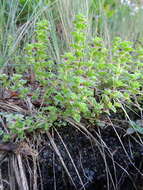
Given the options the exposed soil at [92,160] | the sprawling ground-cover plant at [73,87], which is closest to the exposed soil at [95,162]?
the exposed soil at [92,160]

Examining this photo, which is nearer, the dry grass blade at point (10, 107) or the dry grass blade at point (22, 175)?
the dry grass blade at point (22, 175)

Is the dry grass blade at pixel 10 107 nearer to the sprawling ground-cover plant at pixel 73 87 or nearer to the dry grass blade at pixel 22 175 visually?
the sprawling ground-cover plant at pixel 73 87

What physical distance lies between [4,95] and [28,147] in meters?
0.34

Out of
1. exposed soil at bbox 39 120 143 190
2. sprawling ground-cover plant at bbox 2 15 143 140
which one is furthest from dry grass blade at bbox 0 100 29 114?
exposed soil at bbox 39 120 143 190

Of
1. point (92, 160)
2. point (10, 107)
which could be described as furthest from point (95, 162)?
point (10, 107)

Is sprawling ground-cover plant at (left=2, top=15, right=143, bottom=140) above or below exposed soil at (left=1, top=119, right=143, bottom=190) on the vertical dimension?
above

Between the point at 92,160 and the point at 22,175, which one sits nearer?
the point at 22,175

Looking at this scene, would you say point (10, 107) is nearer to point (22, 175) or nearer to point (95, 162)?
point (22, 175)

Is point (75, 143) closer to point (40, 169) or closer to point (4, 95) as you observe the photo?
point (40, 169)

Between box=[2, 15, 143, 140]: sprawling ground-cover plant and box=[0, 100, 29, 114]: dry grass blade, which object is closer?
box=[2, 15, 143, 140]: sprawling ground-cover plant

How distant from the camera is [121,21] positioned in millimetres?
2318

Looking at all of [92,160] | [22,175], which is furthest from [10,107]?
[92,160]

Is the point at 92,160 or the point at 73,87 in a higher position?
the point at 73,87

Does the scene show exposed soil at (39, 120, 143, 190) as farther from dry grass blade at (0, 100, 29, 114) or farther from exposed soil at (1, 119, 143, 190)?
dry grass blade at (0, 100, 29, 114)
